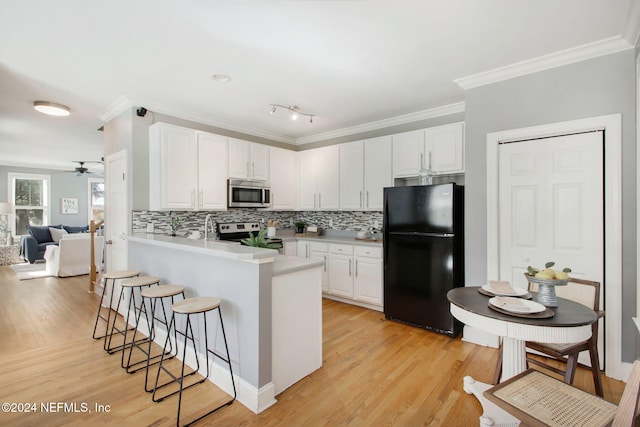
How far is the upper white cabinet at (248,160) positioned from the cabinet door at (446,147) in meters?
2.36

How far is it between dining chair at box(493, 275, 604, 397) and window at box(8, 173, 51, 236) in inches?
443

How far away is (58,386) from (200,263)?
1.31 m

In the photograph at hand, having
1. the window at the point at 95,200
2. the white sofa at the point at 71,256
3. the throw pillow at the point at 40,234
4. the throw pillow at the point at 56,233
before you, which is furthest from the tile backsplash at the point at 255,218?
the window at the point at 95,200

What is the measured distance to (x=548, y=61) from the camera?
2586 mm

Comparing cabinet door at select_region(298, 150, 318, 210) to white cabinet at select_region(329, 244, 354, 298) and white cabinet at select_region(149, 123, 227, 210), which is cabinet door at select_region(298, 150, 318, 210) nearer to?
white cabinet at select_region(329, 244, 354, 298)

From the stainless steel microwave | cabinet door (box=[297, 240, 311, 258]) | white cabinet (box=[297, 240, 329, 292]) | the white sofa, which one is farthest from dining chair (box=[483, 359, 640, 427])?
the white sofa

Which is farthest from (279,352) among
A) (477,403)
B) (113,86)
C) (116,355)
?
(113,86)

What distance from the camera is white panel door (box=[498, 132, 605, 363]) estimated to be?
2.44 m

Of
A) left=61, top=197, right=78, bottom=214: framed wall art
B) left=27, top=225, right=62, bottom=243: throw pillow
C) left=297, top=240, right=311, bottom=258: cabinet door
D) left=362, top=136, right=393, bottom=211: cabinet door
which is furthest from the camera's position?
left=61, top=197, right=78, bottom=214: framed wall art

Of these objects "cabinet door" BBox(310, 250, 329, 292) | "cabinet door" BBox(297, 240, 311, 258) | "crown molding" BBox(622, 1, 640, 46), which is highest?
"crown molding" BBox(622, 1, 640, 46)

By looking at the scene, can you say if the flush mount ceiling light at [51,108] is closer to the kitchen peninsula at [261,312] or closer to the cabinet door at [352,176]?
the kitchen peninsula at [261,312]

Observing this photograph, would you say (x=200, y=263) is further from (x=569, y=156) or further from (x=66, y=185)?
(x=66, y=185)

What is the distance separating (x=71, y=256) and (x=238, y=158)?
166 inches

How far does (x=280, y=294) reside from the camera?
219cm
